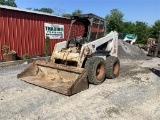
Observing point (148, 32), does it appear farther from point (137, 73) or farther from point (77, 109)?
point (77, 109)

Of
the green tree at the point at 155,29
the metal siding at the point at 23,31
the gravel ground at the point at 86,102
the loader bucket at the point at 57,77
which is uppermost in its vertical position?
the green tree at the point at 155,29

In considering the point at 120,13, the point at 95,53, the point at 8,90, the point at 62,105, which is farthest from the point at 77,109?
the point at 120,13

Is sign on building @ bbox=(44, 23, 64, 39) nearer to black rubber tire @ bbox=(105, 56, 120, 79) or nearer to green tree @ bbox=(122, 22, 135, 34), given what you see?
black rubber tire @ bbox=(105, 56, 120, 79)

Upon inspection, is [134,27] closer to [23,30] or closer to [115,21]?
[115,21]

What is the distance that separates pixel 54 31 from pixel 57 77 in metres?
8.12

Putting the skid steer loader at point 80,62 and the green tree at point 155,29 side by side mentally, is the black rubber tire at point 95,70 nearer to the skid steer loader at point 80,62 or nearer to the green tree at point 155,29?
the skid steer loader at point 80,62

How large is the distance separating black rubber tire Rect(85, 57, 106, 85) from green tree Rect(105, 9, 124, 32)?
30.3 meters

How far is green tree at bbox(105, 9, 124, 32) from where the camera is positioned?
38.3m

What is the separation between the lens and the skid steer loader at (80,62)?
6.88 meters

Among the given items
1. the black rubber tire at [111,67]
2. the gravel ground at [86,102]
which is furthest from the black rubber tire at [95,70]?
the black rubber tire at [111,67]

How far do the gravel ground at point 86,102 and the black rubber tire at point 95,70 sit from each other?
0.68 feet

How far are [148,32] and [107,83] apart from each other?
29.9m

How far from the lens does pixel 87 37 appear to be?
318 inches

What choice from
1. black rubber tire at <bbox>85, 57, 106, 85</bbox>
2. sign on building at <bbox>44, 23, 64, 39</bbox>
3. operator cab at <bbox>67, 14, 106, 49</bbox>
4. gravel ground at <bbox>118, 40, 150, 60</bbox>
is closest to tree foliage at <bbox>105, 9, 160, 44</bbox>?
gravel ground at <bbox>118, 40, 150, 60</bbox>
